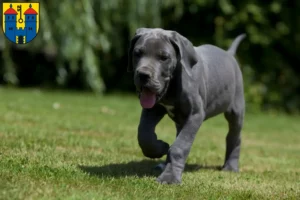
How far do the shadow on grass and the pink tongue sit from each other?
661 millimetres

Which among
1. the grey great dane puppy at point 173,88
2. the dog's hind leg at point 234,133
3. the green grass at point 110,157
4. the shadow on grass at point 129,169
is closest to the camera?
the green grass at point 110,157

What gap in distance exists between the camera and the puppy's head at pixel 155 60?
513 cm

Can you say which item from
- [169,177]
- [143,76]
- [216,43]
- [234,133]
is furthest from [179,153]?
[216,43]

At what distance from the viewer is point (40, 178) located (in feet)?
15.3

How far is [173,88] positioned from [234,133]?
5.28 feet

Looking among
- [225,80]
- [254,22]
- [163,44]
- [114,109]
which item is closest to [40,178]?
[163,44]

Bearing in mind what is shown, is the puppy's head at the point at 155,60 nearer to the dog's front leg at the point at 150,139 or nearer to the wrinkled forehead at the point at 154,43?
the wrinkled forehead at the point at 154,43

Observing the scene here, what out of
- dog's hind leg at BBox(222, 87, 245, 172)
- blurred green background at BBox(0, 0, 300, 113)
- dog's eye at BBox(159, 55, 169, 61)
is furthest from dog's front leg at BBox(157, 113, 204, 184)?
blurred green background at BBox(0, 0, 300, 113)

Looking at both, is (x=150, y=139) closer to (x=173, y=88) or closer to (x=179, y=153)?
(x=179, y=153)

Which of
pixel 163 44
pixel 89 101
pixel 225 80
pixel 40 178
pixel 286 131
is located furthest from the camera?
pixel 89 101

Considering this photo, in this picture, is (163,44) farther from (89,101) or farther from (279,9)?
(279,9)

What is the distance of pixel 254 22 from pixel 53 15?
5.88 meters

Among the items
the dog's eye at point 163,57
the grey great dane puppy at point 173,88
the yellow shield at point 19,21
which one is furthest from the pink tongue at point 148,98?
the yellow shield at point 19,21

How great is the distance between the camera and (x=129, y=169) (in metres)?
5.86
